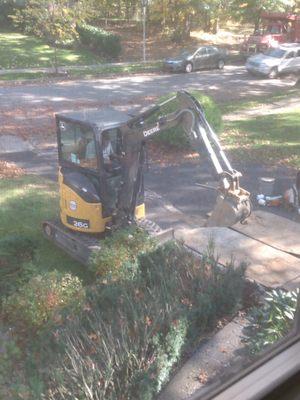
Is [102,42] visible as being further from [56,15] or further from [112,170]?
[112,170]

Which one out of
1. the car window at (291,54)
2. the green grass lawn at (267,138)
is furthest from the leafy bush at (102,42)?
the green grass lawn at (267,138)

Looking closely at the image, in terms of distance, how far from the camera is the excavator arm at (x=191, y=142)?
5.86 metres

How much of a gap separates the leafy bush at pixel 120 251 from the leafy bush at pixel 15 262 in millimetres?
693

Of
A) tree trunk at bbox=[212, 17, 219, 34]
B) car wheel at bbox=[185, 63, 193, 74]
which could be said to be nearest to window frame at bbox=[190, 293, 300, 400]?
car wheel at bbox=[185, 63, 193, 74]

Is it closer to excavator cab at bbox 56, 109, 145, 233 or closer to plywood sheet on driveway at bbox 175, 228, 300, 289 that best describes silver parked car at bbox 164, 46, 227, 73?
excavator cab at bbox 56, 109, 145, 233

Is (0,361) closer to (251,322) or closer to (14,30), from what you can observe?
(251,322)

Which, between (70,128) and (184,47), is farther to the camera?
(184,47)

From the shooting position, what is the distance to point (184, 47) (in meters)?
28.0

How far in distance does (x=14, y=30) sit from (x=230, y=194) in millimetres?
24538

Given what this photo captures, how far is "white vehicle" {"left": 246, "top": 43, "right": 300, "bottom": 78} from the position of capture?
69.3 ft

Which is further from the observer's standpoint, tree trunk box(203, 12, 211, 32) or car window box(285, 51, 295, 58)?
tree trunk box(203, 12, 211, 32)

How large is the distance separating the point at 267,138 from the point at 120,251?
309 inches

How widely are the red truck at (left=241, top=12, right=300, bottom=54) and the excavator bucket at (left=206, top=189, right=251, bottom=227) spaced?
20756 millimetres

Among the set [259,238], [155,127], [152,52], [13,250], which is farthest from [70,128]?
[152,52]
